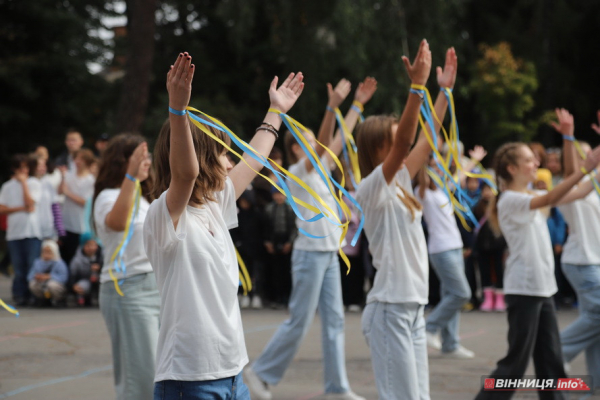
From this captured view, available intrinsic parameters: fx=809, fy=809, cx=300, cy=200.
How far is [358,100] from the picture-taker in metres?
5.43

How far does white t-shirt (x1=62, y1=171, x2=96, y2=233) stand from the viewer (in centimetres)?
1138

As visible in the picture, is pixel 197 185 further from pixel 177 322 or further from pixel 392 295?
pixel 392 295

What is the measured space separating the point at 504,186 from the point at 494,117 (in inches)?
675

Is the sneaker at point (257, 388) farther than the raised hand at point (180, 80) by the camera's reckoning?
Yes

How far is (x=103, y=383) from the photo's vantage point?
6.59 metres

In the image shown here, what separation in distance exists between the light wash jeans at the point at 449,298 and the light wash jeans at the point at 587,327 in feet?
4.70

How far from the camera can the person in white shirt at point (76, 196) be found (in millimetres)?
11273

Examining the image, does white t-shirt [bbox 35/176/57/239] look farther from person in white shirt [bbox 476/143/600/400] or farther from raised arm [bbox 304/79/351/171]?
person in white shirt [bbox 476/143/600/400]

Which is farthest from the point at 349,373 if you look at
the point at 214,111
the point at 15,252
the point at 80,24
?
the point at 80,24

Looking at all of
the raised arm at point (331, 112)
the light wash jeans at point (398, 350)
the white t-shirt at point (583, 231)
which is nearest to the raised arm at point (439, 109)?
the light wash jeans at point (398, 350)

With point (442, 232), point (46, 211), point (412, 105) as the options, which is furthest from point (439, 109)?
point (46, 211)

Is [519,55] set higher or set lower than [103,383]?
higher

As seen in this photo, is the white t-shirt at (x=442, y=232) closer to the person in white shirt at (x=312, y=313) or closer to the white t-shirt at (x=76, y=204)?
the person in white shirt at (x=312, y=313)

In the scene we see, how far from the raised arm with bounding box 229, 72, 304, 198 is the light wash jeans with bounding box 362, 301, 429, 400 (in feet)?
4.27
